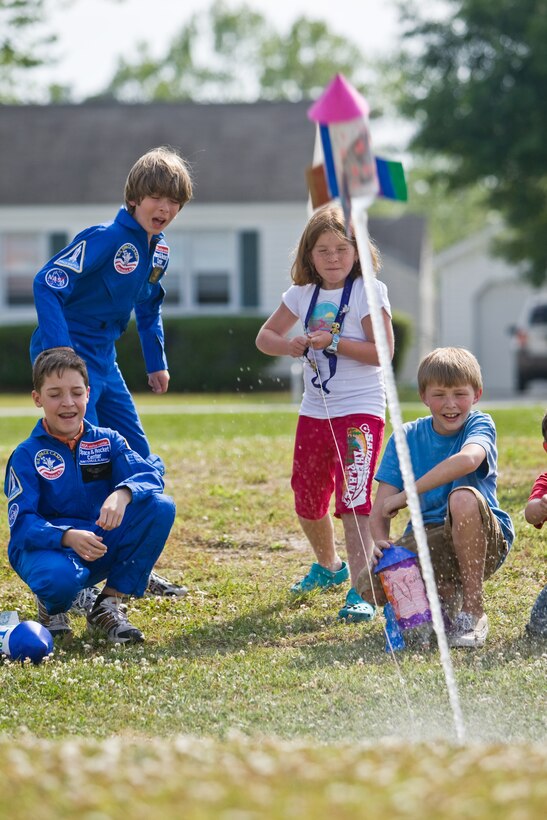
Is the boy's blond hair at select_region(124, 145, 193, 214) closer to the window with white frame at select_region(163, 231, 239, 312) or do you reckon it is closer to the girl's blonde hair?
the girl's blonde hair

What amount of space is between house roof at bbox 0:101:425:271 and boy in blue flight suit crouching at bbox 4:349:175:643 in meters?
19.6

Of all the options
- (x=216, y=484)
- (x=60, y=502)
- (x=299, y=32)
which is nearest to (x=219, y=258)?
(x=216, y=484)

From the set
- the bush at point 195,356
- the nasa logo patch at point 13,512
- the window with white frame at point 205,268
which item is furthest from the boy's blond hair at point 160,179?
the window with white frame at point 205,268

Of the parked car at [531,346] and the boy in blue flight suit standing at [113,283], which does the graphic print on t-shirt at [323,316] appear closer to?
the boy in blue flight suit standing at [113,283]

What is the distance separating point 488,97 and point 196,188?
19.6ft

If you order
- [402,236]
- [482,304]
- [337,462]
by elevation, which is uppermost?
[402,236]

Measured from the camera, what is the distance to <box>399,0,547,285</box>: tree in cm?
2370

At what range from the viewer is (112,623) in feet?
17.1

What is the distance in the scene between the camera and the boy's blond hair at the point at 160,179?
5488 millimetres

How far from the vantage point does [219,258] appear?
24.8 m

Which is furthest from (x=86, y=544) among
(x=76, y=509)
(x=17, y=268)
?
(x=17, y=268)

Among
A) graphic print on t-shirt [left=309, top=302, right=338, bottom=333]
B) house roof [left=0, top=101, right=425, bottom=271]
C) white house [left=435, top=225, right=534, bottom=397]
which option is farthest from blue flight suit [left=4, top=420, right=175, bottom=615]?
white house [left=435, top=225, right=534, bottom=397]

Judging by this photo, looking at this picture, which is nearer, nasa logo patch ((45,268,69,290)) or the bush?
nasa logo patch ((45,268,69,290))

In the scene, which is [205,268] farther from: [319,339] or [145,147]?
[319,339]
